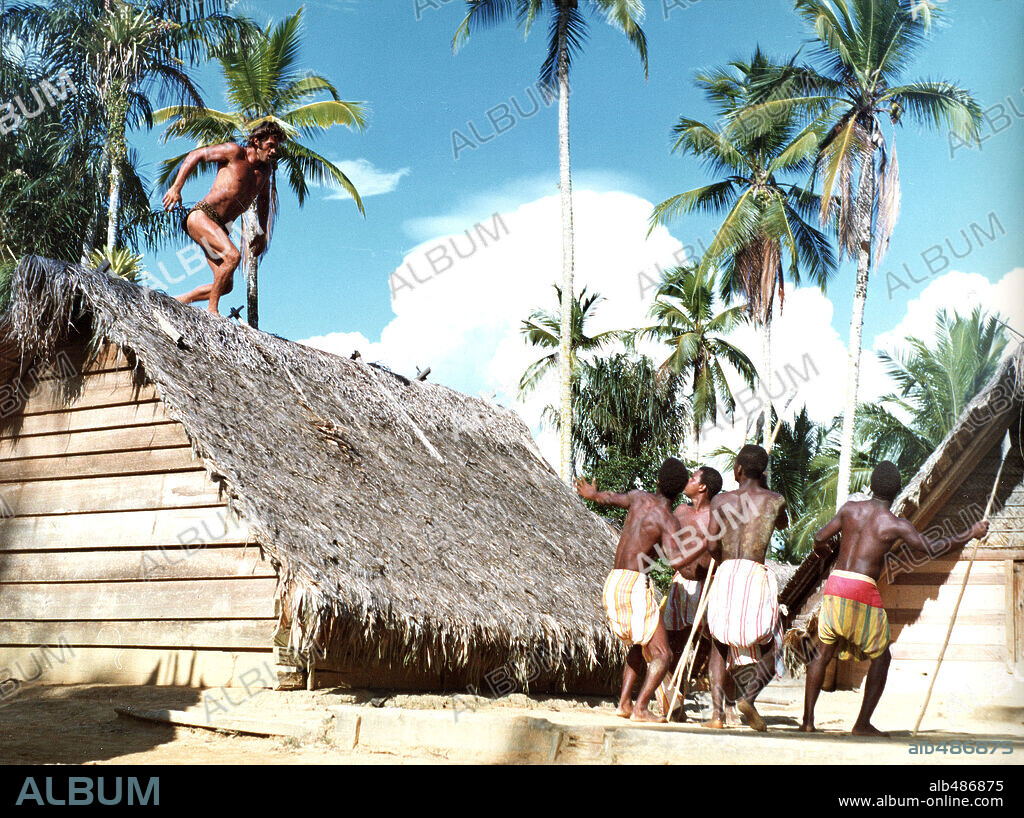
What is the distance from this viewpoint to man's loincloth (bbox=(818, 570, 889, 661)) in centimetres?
625

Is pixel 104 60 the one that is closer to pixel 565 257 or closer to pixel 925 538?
pixel 565 257

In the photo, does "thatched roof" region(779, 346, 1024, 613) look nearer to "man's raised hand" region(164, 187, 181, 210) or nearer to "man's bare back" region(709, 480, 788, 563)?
"man's bare back" region(709, 480, 788, 563)

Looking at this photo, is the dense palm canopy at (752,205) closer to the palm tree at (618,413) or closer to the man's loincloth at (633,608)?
the palm tree at (618,413)

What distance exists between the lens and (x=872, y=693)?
243 inches

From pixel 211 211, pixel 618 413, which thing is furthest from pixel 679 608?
pixel 618 413

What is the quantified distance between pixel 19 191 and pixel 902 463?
22.5 meters

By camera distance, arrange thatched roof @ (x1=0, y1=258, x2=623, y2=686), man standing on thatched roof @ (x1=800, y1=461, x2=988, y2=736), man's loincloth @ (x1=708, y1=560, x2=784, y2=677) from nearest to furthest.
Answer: man standing on thatched roof @ (x1=800, y1=461, x2=988, y2=736) → man's loincloth @ (x1=708, y1=560, x2=784, y2=677) → thatched roof @ (x1=0, y1=258, x2=623, y2=686)

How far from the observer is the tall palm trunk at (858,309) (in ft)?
71.3

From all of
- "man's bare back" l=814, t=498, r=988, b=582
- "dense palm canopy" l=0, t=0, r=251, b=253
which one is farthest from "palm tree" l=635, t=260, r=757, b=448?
"man's bare back" l=814, t=498, r=988, b=582

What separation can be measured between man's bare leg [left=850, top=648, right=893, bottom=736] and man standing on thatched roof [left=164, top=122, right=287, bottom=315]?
24.9 feet

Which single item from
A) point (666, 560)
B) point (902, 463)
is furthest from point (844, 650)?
point (902, 463)

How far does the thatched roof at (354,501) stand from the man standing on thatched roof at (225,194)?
666 millimetres

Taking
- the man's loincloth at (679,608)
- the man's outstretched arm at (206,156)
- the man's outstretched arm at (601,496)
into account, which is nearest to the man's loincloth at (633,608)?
the man's outstretched arm at (601,496)
